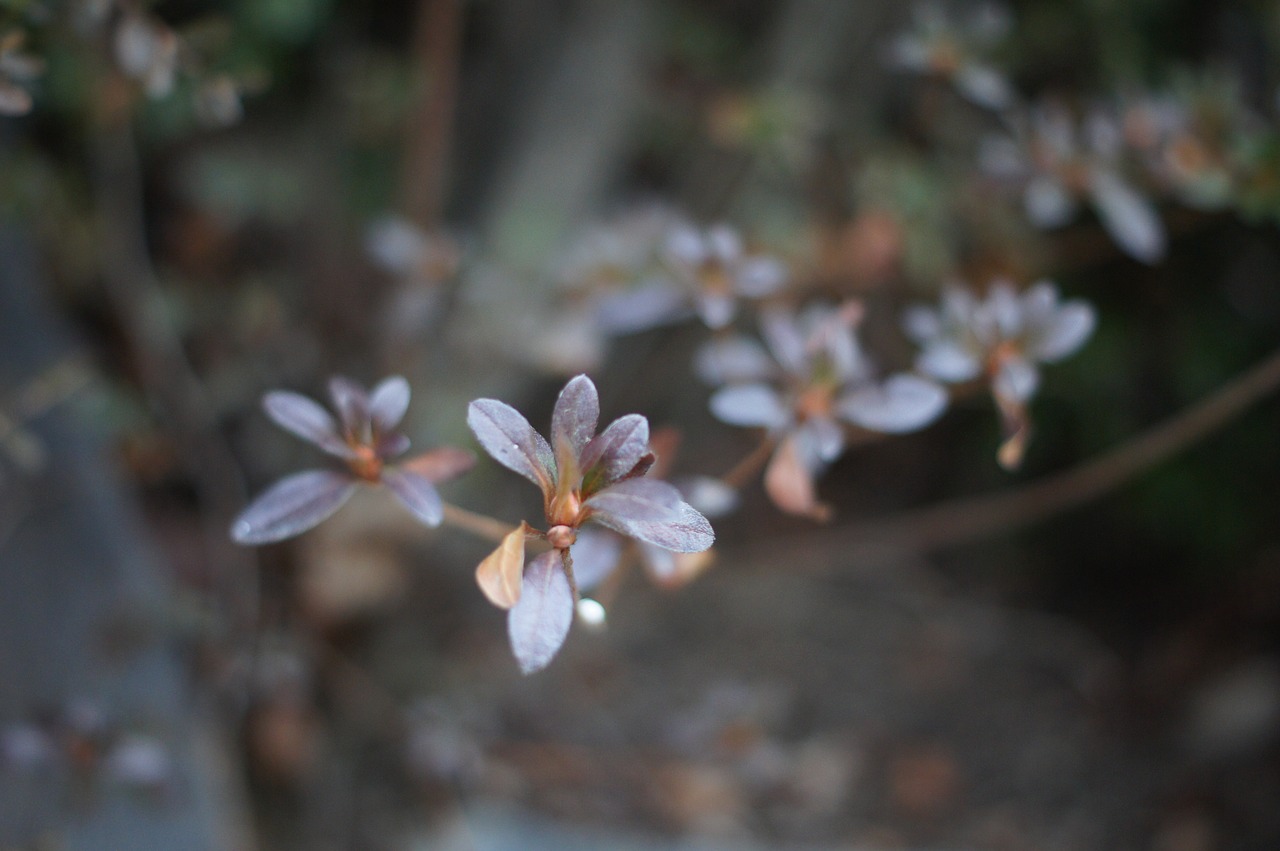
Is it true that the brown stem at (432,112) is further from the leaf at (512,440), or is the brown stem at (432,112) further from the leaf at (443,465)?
the leaf at (512,440)

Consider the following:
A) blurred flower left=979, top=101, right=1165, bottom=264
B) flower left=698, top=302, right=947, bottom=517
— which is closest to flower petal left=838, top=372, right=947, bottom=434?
flower left=698, top=302, right=947, bottom=517

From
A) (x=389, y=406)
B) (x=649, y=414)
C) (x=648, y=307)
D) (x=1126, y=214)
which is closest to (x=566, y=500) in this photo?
Answer: (x=389, y=406)

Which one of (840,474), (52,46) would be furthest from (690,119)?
(52,46)

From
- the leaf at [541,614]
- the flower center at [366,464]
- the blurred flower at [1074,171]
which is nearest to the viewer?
the leaf at [541,614]

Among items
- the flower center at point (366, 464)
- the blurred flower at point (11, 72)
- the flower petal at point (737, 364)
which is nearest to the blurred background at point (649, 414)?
the flower petal at point (737, 364)

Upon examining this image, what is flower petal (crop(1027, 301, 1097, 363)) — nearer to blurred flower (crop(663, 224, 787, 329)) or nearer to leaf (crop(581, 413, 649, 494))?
blurred flower (crop(663, 224, 787, 329))

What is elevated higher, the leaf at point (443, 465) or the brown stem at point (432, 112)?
the brown stem at point (432, 112)

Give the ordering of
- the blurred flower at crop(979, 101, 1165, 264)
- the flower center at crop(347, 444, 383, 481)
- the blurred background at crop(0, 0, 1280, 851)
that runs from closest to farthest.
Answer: the flower center at crop(347, 444, 383, 481) → the blurred flower at crop(979, 101, 1165, 264) → the blurred background at crop(0, 0, 1280, 851)

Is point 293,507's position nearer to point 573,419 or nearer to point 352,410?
point 352,410
